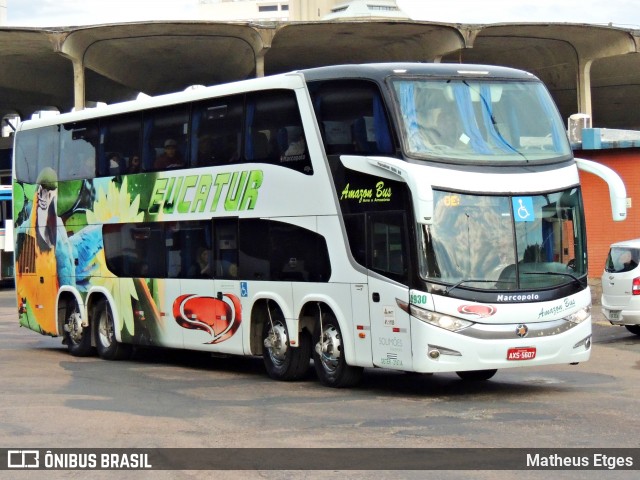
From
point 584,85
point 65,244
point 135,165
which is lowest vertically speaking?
point 65,244

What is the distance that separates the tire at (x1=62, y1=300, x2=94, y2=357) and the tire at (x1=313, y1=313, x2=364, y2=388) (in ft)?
21.5

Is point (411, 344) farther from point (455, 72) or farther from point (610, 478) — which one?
point (610, 478)

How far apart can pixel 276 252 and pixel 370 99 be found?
2730 mm

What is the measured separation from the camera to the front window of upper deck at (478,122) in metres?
13.9

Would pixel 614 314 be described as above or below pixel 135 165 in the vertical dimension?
below

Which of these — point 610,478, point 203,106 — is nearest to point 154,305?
point 203,106

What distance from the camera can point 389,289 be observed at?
13938 mm

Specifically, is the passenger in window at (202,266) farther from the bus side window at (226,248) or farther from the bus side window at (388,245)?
the bus side window at (388,245)

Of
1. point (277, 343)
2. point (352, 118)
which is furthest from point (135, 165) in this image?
point (352, 118)

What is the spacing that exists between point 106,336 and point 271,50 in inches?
1551

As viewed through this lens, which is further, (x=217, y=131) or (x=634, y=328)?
(x=634, y=328)

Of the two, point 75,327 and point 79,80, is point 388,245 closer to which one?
point 75,327

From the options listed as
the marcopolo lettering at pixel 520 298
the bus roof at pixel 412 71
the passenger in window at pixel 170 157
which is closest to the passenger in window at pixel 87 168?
the passenger in window at pixel 170 157

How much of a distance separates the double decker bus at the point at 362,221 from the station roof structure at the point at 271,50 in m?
32.7
